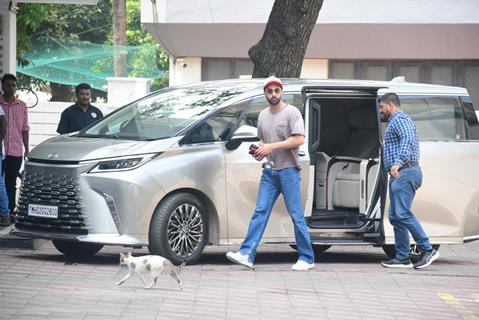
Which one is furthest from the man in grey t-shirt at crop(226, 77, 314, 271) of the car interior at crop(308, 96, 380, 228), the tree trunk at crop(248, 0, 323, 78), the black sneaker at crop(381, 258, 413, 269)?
the tree trunk at crop(248, 0, 323, 78)

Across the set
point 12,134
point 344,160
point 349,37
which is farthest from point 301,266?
point 349,37

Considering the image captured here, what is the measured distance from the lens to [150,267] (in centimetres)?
1012

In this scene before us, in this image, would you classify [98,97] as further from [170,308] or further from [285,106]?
[170,308]

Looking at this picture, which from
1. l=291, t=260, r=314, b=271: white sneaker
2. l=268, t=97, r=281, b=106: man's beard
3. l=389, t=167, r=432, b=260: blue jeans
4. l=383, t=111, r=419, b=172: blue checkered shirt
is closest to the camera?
l=268, t=97, r=281, b=106: man's beard

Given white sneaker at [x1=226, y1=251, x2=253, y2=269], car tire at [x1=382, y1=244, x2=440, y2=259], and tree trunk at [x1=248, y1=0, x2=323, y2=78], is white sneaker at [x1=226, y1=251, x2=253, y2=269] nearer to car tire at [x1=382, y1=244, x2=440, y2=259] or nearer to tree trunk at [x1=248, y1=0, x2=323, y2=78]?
car tire at [x1=382, y1=244, x2=440, y2=259]

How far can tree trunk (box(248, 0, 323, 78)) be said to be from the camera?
1559 cm

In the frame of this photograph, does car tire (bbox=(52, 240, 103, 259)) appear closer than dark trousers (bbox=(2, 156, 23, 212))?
Yes

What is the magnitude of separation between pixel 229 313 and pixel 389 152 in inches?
149

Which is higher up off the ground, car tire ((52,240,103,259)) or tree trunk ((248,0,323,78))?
tree trunk ((248,0,323,78))

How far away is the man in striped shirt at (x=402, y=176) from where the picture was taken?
1217 centimetres

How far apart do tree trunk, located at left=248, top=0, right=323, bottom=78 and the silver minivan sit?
1849 mm

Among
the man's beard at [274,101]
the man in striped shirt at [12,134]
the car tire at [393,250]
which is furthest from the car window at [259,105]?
the man in striped shirt at [12,134]

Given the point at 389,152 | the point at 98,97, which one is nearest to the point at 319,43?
the point at 98,97

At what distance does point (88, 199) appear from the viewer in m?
11.5
